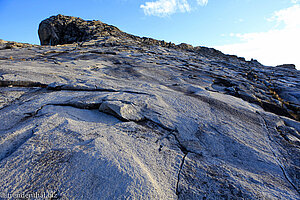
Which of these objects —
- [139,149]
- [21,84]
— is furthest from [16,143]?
[21,84]

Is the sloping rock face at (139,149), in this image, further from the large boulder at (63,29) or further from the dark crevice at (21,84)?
the large boulder at (63,29)

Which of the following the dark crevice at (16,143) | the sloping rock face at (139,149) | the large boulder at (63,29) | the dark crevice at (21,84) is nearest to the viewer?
the sloping rock face at (139,149)

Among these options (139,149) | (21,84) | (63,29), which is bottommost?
(21,84)

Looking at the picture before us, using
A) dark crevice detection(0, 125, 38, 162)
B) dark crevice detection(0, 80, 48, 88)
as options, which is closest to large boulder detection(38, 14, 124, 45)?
dark crevice detection(0, 80, 48, 88)

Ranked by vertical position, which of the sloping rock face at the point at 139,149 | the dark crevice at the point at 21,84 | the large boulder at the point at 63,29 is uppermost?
the large boulder at the point at 63,29

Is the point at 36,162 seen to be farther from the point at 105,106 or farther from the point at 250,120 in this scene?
the point at 250,120

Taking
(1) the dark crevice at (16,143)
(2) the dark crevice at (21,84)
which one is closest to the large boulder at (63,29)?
(2) the dark crevice at (21,84)

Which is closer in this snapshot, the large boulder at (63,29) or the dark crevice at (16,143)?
the dark crevice at (16,143)

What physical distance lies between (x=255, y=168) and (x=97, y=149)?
2398 mm

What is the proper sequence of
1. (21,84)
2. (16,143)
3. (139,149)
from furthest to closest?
(21,84)
(139,149)
(16,143)

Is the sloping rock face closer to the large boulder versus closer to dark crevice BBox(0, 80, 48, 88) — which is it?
dark crevice BBox(0, 80, 48, 88)

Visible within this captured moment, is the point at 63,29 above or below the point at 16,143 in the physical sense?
above

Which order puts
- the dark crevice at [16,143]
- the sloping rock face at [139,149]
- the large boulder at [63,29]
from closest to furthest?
the sloping rock face at [139,149] → the dark crevice at [16,143] → the large boulder at [63,29]

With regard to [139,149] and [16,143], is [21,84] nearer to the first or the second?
[16,143]
